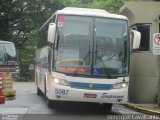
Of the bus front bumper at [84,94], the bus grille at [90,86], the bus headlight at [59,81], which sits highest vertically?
Result: the bus headlight at [59,81]

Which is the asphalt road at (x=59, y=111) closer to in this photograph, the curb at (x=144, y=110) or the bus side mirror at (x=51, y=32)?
the curb at (x=144, y=110)

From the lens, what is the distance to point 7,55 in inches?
1139

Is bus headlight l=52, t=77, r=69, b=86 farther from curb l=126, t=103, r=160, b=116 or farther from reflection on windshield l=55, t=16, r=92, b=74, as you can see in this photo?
curb l=126, t=103, r=160, b=116

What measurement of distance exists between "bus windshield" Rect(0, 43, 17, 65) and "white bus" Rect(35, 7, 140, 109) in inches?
540

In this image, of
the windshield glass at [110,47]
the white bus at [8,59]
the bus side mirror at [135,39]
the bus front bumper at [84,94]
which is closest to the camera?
the bus front bumper at [84,94]

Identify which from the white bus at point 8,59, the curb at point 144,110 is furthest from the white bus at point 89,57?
the white bus at point 8,59

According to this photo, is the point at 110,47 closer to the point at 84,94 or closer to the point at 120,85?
the point at 120,85

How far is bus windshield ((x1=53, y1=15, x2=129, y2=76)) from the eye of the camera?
47.9ft

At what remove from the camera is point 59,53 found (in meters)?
14.8

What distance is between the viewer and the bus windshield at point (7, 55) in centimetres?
2864

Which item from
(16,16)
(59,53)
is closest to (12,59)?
(59,53)

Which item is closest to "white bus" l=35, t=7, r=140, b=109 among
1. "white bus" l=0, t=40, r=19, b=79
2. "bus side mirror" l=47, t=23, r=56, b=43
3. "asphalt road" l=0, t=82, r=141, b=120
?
"bus side mirror" l=47, t=23, r=56, b=43

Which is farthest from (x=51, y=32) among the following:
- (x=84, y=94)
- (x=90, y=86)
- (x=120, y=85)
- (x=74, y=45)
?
(x=120, y=85)

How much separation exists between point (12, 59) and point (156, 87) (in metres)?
12.7
